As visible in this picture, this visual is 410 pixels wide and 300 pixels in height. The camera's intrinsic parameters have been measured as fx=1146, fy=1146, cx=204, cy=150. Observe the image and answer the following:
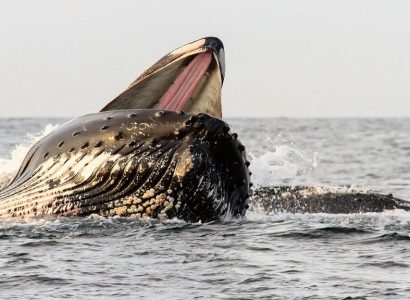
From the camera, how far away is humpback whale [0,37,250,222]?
36.4 feet

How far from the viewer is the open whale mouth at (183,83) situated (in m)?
12.7

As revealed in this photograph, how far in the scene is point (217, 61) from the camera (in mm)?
12602

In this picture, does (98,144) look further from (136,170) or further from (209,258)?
(209,258)

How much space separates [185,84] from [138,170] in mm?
1960

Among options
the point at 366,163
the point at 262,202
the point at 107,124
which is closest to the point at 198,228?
the point at 107,124

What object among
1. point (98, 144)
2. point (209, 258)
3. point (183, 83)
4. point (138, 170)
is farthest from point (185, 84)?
point (209, 258)

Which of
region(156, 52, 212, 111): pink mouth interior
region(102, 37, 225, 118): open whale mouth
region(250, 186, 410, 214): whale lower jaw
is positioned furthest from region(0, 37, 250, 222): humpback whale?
region(250, 186, 410, 214): whale lower jaw

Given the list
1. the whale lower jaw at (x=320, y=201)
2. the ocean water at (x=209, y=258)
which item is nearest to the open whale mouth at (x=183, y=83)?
the ocean water at (x=209, y=258)

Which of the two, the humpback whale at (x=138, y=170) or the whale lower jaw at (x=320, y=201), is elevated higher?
the humpback whale at (x=138, y=170)

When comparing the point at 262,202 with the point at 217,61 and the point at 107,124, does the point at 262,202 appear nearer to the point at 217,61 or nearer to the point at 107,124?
the point at 217,61

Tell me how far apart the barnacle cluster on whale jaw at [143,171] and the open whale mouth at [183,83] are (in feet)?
Result: 3.82

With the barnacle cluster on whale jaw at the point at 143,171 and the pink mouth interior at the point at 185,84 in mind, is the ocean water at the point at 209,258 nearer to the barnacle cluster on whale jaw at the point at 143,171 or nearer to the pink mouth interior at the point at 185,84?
the barnacle cluster on whale jaw at the point at 143,171

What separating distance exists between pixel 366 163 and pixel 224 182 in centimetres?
2195

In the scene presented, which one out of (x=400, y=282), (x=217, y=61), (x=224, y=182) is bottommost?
(x=400, y=282)
